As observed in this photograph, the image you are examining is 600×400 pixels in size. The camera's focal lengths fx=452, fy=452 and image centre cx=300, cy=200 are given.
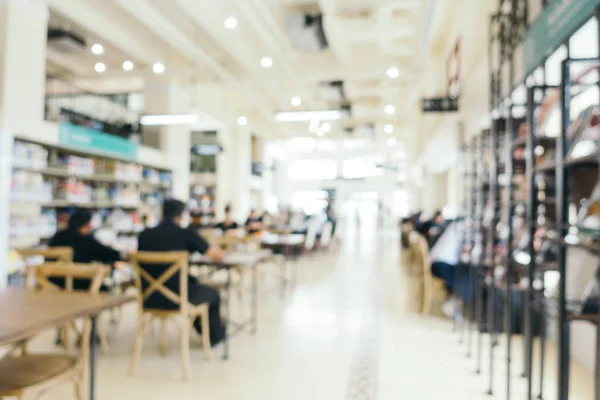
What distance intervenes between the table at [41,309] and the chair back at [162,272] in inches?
33.9

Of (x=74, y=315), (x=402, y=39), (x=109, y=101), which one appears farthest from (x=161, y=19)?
(x=74, y=315)

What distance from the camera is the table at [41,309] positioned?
1754 mm

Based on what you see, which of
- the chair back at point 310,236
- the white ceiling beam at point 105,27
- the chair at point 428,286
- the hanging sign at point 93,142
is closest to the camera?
the chair at point 428,286

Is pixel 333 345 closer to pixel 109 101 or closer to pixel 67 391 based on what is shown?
pixel 67 391

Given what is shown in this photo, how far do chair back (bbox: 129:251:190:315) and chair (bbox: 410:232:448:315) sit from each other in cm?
298

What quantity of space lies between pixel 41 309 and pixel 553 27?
2709 mm

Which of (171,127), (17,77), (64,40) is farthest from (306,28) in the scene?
(17,77)

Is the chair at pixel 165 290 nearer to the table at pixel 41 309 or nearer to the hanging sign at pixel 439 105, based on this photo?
the table at pixel 41 309

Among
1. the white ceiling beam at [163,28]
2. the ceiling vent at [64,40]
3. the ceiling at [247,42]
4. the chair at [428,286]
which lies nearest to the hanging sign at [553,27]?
the chair at [428,286]

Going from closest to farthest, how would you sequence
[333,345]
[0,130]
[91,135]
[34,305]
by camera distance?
[34,305], [333,345], [0,130], [91,135]

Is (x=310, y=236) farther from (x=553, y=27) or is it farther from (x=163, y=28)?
(x=553, y=27)

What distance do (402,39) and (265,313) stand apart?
21.4ft

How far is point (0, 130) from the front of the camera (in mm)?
5398

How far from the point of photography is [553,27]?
212 centimetres
